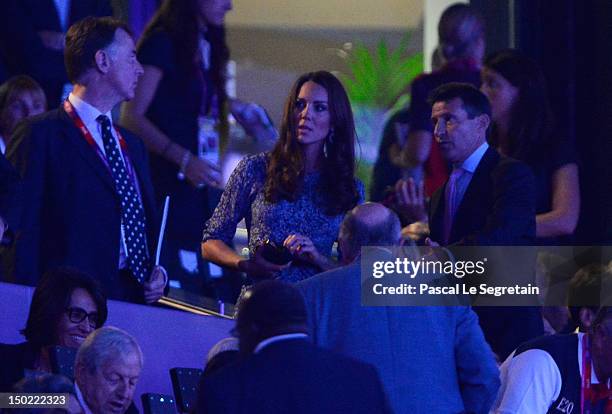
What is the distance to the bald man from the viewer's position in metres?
4.94

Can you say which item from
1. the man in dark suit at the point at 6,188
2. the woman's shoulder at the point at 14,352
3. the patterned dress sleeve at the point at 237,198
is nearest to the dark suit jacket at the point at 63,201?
the man in dark suit at the point at 6,188

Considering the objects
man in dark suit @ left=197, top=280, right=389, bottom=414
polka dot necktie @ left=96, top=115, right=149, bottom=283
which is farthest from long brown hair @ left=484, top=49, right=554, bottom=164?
man in dark suit @ left=197, top=280, right=389, bottom=414

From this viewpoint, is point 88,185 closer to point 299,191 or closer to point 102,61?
point 102,61

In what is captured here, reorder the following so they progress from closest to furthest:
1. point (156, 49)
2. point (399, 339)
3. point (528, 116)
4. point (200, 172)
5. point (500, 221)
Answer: point (399, 339) → point (500, 221) → point (528, 116) → point (200, 172) → point (156, 49)

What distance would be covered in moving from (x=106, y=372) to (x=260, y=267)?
3.48 feet

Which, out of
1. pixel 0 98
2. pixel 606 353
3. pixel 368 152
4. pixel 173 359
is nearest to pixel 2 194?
pixel 173 359

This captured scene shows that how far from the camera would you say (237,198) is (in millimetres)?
6230

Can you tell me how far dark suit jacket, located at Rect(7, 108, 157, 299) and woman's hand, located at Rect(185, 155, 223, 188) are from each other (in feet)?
3.98

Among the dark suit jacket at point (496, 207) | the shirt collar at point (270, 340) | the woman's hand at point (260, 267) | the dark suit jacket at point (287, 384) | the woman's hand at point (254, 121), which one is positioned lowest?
the dark suit jacket at point (287, 384)

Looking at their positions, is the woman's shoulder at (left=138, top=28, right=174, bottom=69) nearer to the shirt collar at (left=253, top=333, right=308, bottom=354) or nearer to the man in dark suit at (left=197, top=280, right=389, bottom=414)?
the man in dark suit at (left=197, top=280, right=389, bottom=414)

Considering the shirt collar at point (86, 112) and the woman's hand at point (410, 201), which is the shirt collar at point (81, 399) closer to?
the shirt collar at point (86, 112)

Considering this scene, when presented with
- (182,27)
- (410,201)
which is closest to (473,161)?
(410,201)

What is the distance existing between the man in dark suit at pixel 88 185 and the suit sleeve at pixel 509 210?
4.17ft

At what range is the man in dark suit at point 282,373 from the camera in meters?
4.16
